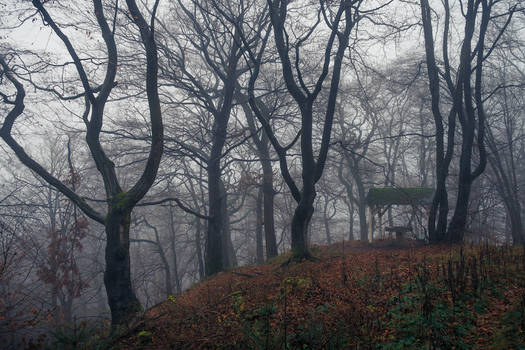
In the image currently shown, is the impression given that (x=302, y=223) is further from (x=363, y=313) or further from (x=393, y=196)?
(x=393, y=196)

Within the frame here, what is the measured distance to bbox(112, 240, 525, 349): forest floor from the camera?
3.60 m

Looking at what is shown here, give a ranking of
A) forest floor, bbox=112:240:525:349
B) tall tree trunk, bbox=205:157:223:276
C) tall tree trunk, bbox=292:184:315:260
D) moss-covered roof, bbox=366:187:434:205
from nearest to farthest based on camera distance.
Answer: forest floor, bbox=112:240:525:349, tall tree trunk, bbox=292:184:315:260, tall tree trunk, bbox=205:157:223:276, moss-covered roof, bbox=366:187:434:205

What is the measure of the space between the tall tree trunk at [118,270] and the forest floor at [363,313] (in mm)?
1534

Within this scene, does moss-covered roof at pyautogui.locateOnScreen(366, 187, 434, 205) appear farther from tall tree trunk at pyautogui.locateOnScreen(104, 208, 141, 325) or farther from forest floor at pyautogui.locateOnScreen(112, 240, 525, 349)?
tall tree trunk at pyautogui.locateOnScreen(104, 208, 141, 325)

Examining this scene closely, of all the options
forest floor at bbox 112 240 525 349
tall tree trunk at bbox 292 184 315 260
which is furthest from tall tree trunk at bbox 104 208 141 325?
tall tree trunk at bbox 292 184 315 260

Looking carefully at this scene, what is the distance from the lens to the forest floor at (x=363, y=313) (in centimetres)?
360

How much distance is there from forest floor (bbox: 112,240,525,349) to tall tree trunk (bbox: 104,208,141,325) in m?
1.53

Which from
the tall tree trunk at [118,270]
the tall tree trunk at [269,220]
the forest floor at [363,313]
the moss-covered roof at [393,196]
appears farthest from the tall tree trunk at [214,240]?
the moss-covered roof at [393,196]

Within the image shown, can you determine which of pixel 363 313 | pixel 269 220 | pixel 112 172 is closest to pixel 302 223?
pixel 363 313

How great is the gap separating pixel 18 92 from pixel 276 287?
8.25 m

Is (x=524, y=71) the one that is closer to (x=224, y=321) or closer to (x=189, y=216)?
(x=224, y=321)

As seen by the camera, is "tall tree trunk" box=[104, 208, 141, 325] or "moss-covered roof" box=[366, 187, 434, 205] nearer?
"tall tree trunk" box=[104, 208, 141, 325]

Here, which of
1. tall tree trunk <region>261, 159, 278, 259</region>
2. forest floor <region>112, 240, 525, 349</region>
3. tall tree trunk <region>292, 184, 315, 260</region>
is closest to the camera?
forest floor <region>112, 240, 525, 349</region>

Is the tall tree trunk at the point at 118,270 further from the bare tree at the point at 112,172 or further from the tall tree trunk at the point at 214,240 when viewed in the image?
the tall tree trunk at the point at 214,240
